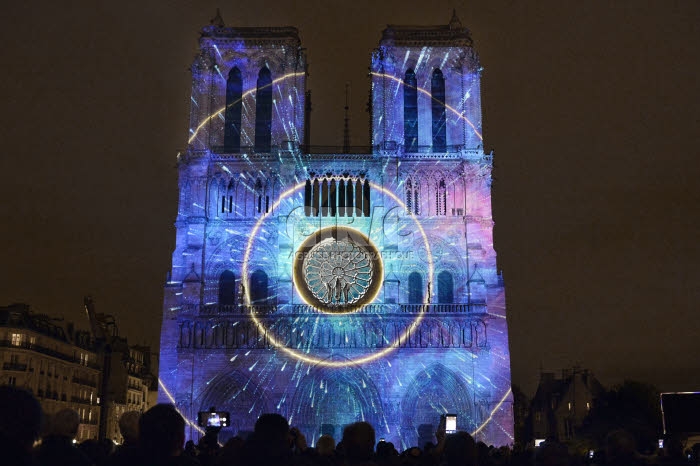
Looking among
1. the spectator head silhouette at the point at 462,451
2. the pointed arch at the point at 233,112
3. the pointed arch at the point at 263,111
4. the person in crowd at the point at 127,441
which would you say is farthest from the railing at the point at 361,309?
the spectator head silhouette at the point at 462,451

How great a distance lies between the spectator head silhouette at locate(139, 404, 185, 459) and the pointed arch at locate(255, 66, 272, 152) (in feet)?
101

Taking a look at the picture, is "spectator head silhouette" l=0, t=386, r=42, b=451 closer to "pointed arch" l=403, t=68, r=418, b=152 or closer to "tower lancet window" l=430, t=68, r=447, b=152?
"pointed arch" l=403, t=68, r=418, b=152

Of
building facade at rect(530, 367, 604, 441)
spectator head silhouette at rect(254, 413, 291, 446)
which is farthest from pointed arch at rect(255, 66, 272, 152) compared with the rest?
spectator head silhouette at rect(254, 413, 291, 446)

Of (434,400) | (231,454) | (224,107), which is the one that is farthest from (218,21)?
(231,454)

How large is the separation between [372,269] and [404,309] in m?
2.23

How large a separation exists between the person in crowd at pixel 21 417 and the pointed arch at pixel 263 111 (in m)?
31.6

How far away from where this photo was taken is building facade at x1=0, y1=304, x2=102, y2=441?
38.9 metres

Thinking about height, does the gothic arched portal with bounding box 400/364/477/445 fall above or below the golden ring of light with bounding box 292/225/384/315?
below

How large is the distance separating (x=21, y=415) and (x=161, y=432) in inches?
37.4

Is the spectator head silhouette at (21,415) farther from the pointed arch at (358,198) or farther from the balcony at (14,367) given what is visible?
the balcony at (14,367)

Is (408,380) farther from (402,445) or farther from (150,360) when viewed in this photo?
(150,360)

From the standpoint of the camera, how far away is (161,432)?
4883mm

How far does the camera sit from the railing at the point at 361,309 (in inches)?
1283

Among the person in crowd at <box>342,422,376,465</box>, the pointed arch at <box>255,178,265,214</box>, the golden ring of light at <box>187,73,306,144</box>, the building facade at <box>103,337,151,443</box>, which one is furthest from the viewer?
the building facade at <box>103,337,151,443</box>
